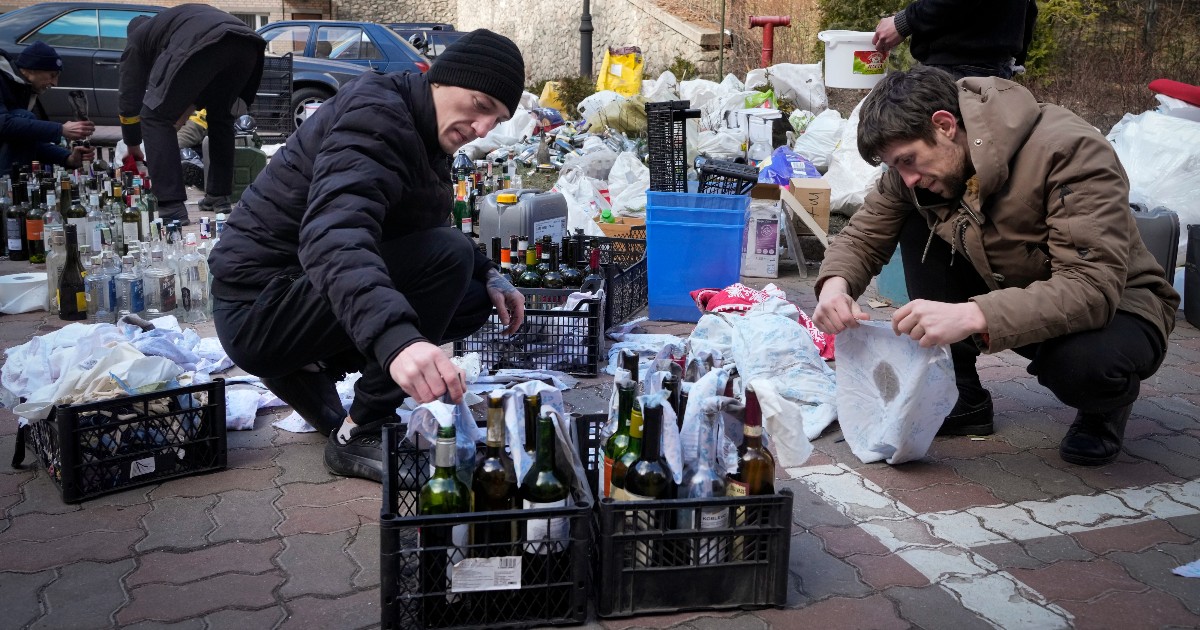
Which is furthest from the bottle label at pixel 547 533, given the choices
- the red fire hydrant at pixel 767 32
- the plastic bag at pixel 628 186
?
the red fire hydrant at pixel 767 32

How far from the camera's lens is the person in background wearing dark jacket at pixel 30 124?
7.15 metres

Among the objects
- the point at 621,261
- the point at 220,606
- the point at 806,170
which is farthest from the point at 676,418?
the point at 806,170

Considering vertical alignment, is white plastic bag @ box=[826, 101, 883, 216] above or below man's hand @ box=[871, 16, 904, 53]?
below

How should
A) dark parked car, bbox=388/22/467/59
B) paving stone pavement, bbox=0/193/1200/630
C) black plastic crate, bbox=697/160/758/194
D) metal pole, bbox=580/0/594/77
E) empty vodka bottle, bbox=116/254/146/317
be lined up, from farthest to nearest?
metal pole, bbox=580/0/594/77, dark parked car, bbox=388/22/467/59, black plastic crate, bbox=697/160/758/194, empty vodka bottle, bbox=116/254/146/317, paving stone pavement, bbox=0/193/1200/630

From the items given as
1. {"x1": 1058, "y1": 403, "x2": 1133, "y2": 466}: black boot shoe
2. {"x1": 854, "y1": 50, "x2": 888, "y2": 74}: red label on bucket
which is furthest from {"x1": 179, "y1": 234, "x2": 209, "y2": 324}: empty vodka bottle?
{"x1": 854, "y1": 50, "x2": 888, "y2": 74}: red label on bucket

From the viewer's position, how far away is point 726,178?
5836 millimetres

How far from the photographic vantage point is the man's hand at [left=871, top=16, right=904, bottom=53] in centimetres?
459

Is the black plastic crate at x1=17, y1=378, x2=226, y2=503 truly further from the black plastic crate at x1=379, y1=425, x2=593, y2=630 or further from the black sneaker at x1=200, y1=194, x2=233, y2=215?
the black sneaker at x1=200, y1=194, x2=233, y2=215

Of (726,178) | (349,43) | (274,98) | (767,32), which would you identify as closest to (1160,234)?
(726,178)

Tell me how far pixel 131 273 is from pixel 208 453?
7.07 feet

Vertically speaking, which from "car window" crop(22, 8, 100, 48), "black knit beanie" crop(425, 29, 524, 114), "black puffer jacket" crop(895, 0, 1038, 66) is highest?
"car window" crop(22, 8, 100, 48)

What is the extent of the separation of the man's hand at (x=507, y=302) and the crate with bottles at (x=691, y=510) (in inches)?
39.5

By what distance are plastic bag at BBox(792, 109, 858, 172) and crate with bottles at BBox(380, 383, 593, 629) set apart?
606 centimetres

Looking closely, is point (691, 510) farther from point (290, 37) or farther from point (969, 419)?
point (290, 37)
